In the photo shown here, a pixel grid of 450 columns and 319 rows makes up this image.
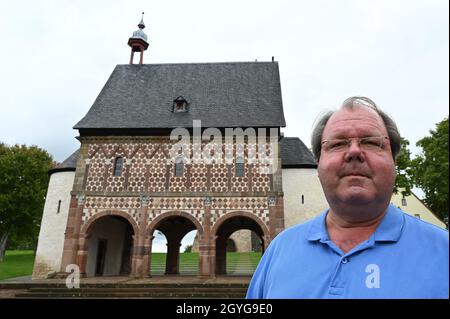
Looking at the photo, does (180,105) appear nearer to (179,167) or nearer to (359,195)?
(179,167)

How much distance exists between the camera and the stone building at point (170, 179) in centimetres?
1563

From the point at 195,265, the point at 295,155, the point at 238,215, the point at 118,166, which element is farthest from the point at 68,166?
the point at 295,155

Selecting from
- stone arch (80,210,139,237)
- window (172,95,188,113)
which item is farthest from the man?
window (172,95,188,113)

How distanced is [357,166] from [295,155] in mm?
18358

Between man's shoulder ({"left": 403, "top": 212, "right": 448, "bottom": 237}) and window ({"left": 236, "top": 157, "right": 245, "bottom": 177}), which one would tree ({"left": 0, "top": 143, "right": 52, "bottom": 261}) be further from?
man's shoulder ({"left": 403, "top": 212, "right": 448, "bottom": 237})

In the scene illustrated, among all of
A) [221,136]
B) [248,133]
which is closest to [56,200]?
[221,136]

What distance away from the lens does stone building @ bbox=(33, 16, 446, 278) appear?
615 inches

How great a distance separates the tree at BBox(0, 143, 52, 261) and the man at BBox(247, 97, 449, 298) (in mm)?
29530

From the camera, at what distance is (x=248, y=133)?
16.9 metres

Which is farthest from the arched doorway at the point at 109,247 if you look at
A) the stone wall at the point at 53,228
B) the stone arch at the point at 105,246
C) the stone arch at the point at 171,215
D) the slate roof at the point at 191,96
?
the slate roof at the point at 191,96

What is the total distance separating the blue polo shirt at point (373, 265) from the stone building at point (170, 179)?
552 inches

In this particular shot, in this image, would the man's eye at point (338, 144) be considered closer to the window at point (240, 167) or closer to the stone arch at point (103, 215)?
the window at point (240, 167)
